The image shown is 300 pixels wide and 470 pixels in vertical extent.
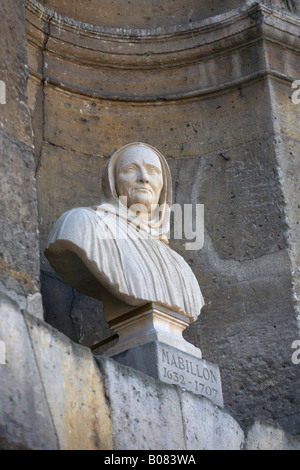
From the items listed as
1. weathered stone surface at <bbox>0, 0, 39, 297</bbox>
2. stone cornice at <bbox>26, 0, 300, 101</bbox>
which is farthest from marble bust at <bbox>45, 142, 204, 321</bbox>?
stone cornice at <bbox>26, 0, 300, 101</bbox>

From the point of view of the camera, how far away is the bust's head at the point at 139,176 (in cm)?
500

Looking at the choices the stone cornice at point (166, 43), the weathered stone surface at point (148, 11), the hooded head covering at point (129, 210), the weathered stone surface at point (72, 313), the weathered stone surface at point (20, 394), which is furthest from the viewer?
the weathered stone surface at point (148, 11)

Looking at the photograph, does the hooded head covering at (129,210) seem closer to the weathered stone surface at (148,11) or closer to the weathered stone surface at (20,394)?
the weathered stone surface at (20,394)

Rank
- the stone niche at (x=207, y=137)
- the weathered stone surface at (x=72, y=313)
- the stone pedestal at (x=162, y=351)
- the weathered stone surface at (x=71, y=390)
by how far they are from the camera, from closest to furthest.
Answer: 1. the weathered stone surface at (x=71, y=390)
2. the stone pedestal at (x=162, y=351)
3. the weathered stone surface at (x=72, y=313)
4. the stone niche at (x=207, y=137)

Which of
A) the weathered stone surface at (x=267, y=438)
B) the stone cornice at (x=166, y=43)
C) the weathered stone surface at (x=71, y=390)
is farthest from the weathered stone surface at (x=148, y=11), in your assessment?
the weathered stone surface at (x=71, y=390)

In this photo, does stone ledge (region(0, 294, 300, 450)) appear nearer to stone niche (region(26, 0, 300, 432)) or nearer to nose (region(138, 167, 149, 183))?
nose (region(138, 167, 149, 183))

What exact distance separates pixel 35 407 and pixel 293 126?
10.5 ft

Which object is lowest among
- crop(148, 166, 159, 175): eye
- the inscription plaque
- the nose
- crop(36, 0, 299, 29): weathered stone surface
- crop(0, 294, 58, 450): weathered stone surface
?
crop(0, 294, 58, 450): weathered stone surface

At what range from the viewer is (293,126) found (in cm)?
631

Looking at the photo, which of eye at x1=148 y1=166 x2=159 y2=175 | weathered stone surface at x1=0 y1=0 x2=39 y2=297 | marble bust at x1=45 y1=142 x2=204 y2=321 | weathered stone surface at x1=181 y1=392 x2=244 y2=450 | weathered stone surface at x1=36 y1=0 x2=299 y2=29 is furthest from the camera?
weathered stone surface at x1=36 y1=0 x2=299 y2=29

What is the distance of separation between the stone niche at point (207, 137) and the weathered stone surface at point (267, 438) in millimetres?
847

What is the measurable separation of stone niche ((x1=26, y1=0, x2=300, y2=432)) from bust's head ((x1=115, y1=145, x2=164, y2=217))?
848 millimetres

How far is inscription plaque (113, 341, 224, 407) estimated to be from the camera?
176 inches

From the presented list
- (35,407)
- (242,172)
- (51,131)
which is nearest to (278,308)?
(242,172)
